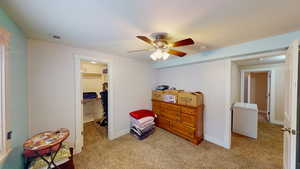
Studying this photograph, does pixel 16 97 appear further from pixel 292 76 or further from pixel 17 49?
pixel 292 76

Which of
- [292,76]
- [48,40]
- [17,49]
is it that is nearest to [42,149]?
[17,49]

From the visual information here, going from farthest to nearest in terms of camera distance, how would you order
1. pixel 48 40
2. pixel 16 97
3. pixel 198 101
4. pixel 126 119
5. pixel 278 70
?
pixel 278 70 → pixel 126 119 → pixel 198 101 → pixel 48 40 → pixel 16 97

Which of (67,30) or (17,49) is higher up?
(67,30)

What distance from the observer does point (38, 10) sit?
3.73 feet

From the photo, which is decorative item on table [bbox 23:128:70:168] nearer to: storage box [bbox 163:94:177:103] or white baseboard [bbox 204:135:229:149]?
storage box [bbox 163:94:177:103]

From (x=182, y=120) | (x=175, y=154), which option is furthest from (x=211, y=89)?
(x=175, y=154)

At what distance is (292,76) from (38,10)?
292 centimetres

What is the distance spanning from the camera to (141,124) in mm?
2855

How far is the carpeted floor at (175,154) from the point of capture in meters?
1.94

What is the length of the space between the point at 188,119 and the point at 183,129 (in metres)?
0.32

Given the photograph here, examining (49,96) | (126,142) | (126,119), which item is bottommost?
(126,142)

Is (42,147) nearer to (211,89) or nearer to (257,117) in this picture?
(211,89)

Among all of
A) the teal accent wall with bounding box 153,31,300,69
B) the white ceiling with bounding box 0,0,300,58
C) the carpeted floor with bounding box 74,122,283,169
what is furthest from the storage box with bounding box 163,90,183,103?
the white ceiling with bounding box 0,0,300,58

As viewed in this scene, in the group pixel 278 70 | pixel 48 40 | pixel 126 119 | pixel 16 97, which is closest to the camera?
pixel 16 97
